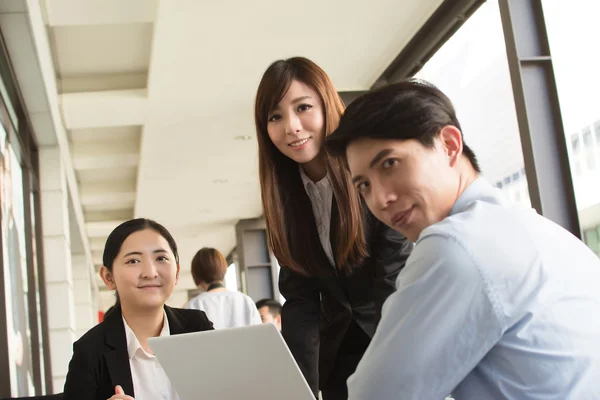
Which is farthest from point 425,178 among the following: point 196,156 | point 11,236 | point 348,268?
point 196,156

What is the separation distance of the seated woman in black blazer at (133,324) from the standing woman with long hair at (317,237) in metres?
0.34

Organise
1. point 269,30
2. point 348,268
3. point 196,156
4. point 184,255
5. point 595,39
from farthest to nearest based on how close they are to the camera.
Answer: point 184,255, point 196,156, point 269,30, point 595,39, point 348,268

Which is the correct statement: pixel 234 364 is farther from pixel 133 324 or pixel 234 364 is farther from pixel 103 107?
pixel 103 107

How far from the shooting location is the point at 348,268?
6.23ft

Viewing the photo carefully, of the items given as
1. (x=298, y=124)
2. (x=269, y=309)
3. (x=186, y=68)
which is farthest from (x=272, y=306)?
(x=298, y=124)

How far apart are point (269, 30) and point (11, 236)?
7.61 ft

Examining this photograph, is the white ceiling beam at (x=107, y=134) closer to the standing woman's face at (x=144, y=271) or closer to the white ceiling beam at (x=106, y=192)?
the white ceiling beam at (x=106, y=192)

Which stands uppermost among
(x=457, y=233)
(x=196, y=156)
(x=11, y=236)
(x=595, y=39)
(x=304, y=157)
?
(x=196, y=156)

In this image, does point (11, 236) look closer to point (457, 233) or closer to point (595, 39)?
point (595, 39)

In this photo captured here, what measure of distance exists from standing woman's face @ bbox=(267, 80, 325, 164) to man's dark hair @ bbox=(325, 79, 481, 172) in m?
0.81

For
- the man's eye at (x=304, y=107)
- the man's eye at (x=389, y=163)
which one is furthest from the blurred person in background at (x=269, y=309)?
the man's eye at (x=389, y=163)

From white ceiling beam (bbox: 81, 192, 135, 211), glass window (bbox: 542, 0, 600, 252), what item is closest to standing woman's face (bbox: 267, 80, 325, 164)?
glass window (bbox: 542, 0, 600, 252)

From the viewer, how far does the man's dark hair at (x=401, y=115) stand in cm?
110

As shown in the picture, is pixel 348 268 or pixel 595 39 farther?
pixel 595 39
